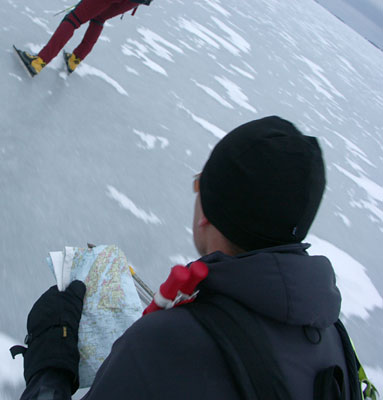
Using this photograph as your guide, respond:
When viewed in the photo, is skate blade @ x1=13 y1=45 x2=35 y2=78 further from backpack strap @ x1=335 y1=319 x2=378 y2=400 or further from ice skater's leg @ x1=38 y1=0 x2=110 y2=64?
backpack strap @ x1=335 y1=319 x2=378 y2=400

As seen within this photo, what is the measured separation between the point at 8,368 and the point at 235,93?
3.82 m

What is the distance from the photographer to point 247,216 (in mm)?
730

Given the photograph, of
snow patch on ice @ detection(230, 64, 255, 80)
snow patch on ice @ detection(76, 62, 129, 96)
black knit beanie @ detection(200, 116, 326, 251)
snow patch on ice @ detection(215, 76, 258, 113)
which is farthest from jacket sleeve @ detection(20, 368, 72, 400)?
snow patch on ice @ detection(230, 64, 255, 80)

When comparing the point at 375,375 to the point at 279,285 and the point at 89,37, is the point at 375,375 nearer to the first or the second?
the point at 279,285

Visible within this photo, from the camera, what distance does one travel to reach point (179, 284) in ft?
2.16

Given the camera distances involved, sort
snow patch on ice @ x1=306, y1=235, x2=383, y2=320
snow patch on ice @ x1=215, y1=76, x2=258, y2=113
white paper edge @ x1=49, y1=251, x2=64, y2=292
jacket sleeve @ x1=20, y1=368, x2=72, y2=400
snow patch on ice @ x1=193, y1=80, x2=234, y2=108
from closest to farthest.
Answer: jacket sleeve @ x1=20, y1=368, x2=72, y2=400
white paper edge @ x1=49, y1=251, x2=64, y2=292
snow patch on ice @ x1=306, y1=235, x2=383, y2=320
snow patch on ice @ x1=193, y1=80, x2=234, y2=108
snow patch on ice @ x1=215, y1=76, x2=258, y2=113

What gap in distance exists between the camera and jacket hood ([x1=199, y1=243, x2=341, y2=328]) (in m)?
0.63

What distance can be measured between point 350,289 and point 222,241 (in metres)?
1.95

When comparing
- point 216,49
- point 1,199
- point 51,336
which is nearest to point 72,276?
point 51,336

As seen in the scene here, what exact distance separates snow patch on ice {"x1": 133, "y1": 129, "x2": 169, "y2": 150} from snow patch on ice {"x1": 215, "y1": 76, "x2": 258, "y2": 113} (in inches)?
67.4

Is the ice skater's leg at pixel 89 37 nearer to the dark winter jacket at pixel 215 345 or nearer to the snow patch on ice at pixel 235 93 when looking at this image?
the snow patch on ice at pixel 235 93

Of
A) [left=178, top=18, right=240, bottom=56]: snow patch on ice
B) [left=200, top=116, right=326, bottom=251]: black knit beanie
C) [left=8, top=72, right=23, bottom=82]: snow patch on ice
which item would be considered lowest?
[left=8, top=72, right=23, bottom=82]: snow patch on ice

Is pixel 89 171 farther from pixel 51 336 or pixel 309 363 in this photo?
pixel 309 363

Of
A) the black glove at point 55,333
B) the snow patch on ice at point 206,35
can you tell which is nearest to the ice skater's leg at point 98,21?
the black glove at point 55,333
